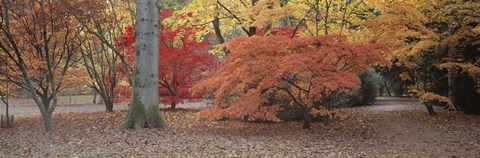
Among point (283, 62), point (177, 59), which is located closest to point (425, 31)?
point (283, 62)

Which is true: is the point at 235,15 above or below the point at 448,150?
above

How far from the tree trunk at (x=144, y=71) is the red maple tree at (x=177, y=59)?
463 cm

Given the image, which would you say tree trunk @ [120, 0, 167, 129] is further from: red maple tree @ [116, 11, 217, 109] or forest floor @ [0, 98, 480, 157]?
red maple tree @ [116, 11, 217, 109]

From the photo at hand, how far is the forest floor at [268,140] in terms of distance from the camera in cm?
729

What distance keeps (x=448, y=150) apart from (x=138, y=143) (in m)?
6.14

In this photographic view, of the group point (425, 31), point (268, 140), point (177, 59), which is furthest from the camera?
point (177, 59)

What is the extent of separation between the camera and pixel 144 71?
33.7 ft

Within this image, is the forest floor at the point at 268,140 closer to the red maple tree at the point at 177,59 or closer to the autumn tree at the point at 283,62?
the autumn tree at the point at 283,62

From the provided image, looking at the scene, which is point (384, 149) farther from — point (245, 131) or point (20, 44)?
point (20, 44)

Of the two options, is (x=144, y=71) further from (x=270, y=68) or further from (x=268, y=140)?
(x=268, y=140)

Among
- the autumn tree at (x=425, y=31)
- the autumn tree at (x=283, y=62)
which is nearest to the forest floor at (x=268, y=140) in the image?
the autumn tree at (x=283, y=62)

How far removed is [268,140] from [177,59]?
7.82m

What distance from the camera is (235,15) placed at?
14648 mm

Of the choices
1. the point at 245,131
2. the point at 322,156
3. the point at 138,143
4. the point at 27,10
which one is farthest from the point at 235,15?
the point at 322,156
